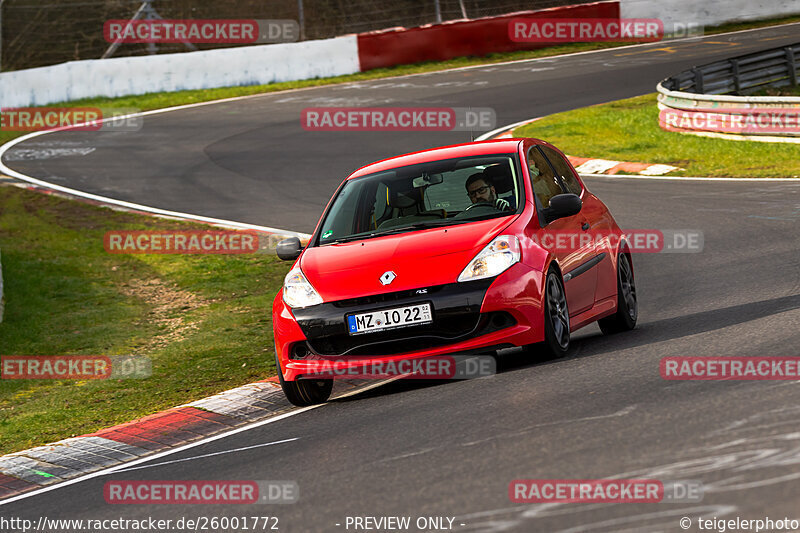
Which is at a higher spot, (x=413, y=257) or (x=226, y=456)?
(x=413, y=257)

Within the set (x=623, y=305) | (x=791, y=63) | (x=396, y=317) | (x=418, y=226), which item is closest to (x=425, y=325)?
(x=396, y=317)

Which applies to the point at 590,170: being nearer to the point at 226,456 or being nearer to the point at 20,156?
the point at 20,156

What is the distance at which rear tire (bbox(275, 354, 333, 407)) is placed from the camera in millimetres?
8078

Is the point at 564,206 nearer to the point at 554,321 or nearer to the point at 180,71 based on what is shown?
the point at 554,321

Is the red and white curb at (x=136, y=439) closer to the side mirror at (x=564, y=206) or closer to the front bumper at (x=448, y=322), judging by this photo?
the front bumper at (x=448, y=322)

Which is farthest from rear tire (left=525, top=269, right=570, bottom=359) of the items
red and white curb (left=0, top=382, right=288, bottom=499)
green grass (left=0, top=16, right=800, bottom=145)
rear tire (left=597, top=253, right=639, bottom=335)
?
green grass (left=0, top=16, right=800, bottom=145)

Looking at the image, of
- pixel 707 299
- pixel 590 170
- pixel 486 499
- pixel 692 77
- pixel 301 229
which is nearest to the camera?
pixel 486 499

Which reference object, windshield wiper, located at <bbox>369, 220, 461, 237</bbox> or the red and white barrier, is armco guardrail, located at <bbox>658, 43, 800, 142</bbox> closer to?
the red and white barrier

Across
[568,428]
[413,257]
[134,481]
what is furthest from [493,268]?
[134,481]

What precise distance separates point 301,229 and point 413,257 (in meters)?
8.53

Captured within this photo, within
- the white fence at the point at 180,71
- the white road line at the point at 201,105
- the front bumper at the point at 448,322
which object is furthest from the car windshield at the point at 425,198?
the white fence at the point at 180,71

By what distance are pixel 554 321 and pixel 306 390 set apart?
5.86 ft

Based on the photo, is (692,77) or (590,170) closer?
(590,170)

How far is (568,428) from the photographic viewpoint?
610 cm
